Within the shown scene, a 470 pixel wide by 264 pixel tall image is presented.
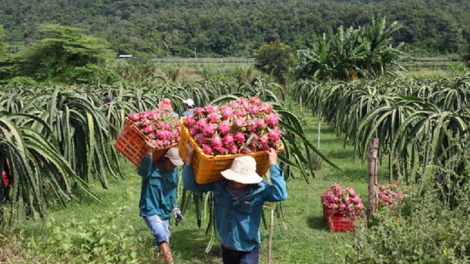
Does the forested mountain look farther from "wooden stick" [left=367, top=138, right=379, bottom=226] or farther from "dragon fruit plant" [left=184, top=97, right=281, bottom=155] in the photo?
"dragon fruit plant" [left=184, top=97, right=281, bottom=155]

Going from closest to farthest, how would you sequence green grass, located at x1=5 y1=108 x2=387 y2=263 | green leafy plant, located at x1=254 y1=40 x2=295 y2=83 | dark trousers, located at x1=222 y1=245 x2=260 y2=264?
1. dark trousers, located at x1=222 y1=245 x2=260 y2=264
2. green grass, located at x1=5 y1=108 x2=387 y2=263
3. green leafy plant, located at x1=254 y1=40 x2=295 y2=83

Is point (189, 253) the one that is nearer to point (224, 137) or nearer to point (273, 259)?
point (273, 259)

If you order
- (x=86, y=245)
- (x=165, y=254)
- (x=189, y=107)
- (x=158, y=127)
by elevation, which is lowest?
(x=165, y=254)

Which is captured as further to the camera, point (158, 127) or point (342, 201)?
point (342, 201)

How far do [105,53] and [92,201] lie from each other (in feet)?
72.6

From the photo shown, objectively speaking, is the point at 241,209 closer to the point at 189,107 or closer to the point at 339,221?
the point at 339,221

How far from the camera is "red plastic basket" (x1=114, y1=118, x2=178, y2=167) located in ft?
15.0

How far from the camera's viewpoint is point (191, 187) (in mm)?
3770

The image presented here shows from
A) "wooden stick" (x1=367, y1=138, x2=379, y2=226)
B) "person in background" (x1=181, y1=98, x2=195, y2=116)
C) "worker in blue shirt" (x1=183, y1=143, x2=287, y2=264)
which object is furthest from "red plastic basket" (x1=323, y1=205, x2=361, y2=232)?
"person in background" (x1=181, y1=98, x2=195, y2=116)

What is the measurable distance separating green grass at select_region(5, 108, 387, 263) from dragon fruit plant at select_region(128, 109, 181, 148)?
59 cm

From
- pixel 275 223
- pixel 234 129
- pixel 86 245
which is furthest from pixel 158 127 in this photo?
pixel 275 223

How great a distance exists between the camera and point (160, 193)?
15.5 ft

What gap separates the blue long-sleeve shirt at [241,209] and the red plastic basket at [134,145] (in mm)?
920

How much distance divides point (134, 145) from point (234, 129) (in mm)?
1502
